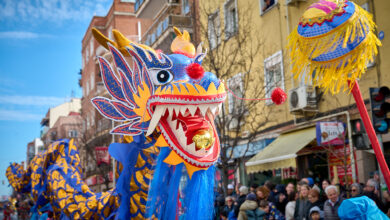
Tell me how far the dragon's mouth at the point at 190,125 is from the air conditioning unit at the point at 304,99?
28.4 feet

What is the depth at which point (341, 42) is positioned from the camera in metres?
3.20

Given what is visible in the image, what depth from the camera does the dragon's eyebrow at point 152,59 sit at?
3.42m

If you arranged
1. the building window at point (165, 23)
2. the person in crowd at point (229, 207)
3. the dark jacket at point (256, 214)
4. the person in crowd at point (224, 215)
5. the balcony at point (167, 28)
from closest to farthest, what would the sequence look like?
1. the dark jacket at point (256, 214)
2. the person in crowd at point (229, 207)
3. the person in crowd at point (224, 215)
4. the balcony at point (167, 28)
5. the building window at point (165, 23)

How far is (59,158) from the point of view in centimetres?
616

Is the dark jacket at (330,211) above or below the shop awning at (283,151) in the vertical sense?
below

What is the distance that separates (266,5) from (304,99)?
3.85m

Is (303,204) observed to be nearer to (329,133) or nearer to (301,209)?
(301,209)

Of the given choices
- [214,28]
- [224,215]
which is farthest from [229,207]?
[214,28]

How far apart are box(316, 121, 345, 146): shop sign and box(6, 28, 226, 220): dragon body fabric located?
22.4 feet

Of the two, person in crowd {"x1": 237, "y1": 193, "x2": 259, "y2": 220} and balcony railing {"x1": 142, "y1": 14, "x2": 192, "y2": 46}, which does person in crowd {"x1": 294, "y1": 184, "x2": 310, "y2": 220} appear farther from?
balcony railing {"x1": 142, "y1": 14, "x2": 192, "y2": 46}

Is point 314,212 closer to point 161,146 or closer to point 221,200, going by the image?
point 221,200

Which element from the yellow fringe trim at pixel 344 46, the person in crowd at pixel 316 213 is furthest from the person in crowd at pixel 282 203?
the yellow fringe trim at pixel 344 46

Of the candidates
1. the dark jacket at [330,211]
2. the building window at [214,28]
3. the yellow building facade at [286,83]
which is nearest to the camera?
the dark jacket at [330,211]

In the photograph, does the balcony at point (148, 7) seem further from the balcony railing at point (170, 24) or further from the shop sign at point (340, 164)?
the shop sign at point (340, 164)
